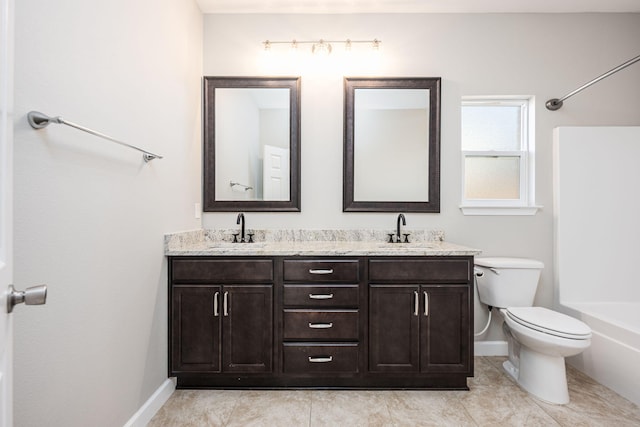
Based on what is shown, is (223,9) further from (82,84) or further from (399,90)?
(82,84)

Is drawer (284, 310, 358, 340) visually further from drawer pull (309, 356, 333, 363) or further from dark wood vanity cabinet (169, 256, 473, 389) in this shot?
drawer pull (309, 356, 333, 363)

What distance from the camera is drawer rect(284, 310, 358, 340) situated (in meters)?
2.11

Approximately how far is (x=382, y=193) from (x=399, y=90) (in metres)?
0.78

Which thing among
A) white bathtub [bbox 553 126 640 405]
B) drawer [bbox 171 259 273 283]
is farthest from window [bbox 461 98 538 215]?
drawer [bbox 171 259 273 283]

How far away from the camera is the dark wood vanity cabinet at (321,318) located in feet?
6.88

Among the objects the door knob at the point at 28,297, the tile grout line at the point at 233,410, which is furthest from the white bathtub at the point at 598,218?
the door knob at the point at 28,297

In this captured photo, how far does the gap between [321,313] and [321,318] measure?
30 millimetres

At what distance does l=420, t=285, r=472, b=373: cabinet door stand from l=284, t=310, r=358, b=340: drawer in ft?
1.37

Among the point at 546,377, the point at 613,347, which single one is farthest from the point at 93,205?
the point at 613,347

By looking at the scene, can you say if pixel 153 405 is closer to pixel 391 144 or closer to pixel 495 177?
pixel 391 144

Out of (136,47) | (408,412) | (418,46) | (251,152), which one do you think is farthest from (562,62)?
(136,47)

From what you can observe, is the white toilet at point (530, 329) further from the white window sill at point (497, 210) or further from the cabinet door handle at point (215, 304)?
the cabinet door handle at point (215, 304)

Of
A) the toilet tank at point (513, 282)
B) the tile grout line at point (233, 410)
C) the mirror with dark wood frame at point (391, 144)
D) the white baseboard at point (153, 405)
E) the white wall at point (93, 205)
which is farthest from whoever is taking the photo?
the mirror with dark wood frame at point (391, 144)

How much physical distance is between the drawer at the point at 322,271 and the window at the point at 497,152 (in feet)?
3.79
